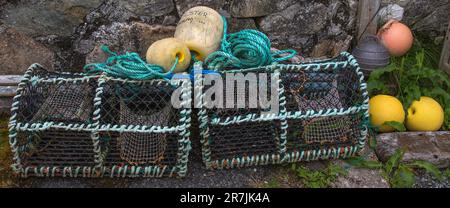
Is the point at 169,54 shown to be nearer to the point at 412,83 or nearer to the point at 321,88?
the point at 321,88

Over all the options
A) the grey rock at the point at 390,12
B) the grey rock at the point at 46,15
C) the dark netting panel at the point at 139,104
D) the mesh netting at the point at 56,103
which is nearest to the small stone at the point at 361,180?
the dark netting panel at the point at 139,104

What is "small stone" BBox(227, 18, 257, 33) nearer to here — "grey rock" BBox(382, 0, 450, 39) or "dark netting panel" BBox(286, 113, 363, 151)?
"dark netting panel" BBox(286, 113, 363, 151)

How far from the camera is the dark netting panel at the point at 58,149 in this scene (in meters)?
2.87

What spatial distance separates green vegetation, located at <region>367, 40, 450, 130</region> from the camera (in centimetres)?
359

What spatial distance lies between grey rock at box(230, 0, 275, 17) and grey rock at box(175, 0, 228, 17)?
0.08 metres

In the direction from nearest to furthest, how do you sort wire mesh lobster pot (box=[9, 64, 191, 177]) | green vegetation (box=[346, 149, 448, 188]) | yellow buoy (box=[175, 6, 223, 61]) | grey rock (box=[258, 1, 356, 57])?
wire mesh lobster pot (box=[9, 64, 191, 177]) < green vegetation (box=[346, 149, 448, 188]) < yellow buoy (box=[175, 6, 223, 61]) < grey rock (box=[258, 1, 356, 57])

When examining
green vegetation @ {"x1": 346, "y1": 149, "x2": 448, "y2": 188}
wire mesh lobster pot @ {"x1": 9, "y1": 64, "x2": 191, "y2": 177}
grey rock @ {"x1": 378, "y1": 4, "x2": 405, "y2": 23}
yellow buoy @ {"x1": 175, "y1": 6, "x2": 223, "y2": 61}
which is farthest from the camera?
grey rock @ {"x1": 378, "y1": 4, "x2": 405, "y2": 23}

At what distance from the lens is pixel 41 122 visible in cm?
280

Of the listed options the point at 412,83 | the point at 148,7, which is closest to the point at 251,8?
the point at 148,7

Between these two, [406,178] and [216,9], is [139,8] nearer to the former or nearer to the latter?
[216,9]

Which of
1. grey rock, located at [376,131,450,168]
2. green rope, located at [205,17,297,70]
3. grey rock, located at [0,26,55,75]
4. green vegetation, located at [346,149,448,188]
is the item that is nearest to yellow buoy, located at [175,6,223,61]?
green rope, located at [205,17,297,70]

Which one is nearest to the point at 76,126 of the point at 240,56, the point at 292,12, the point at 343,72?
the point at 240,56

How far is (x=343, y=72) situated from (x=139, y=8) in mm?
1700

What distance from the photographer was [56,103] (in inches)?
122
